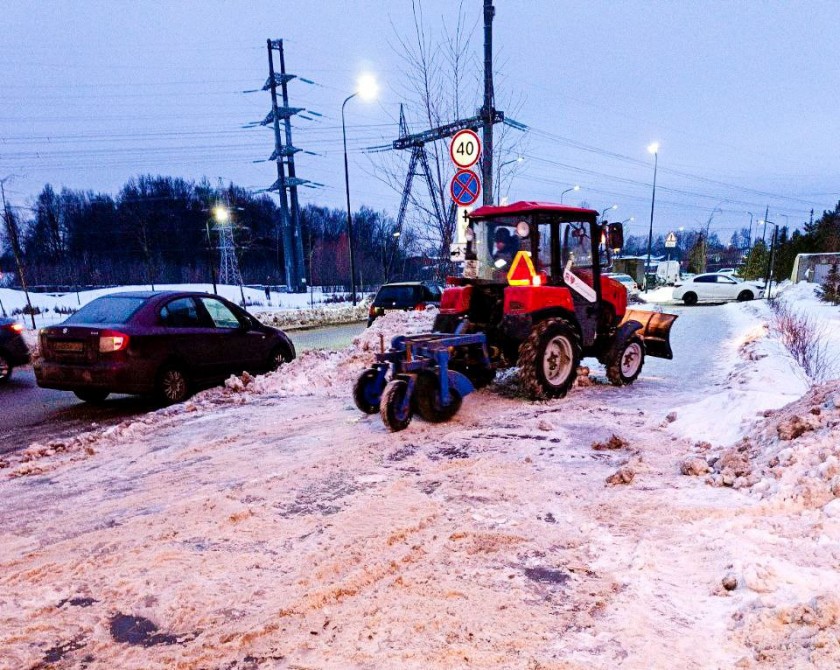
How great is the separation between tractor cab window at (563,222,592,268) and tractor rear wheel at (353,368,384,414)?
318cm

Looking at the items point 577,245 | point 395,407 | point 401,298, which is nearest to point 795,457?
point 395,407

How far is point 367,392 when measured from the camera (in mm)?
6461

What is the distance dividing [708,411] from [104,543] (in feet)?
18.5

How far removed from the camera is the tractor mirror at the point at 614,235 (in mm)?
7834

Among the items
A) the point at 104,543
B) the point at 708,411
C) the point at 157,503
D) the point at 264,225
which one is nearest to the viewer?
the point at 104,543

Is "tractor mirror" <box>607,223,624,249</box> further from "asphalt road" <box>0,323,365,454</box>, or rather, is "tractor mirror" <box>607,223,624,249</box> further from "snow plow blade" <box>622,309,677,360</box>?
"asphalt road" <box>0,323,365,454</box>

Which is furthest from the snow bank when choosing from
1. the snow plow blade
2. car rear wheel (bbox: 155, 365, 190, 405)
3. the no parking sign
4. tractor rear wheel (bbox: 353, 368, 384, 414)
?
the snow plow blade

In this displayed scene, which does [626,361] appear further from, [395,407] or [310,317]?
[310,317]

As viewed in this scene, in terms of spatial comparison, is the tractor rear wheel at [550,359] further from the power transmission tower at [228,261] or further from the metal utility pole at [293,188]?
the metal utility pole at [293,188]

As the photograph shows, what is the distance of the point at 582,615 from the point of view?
2.72 metres

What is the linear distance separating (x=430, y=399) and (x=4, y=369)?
348 inches

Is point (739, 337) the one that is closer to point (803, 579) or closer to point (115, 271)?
point (803, 579)

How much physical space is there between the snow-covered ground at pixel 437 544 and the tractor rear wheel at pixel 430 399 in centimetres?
17

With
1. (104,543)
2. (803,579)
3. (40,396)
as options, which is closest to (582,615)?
(803,579)
